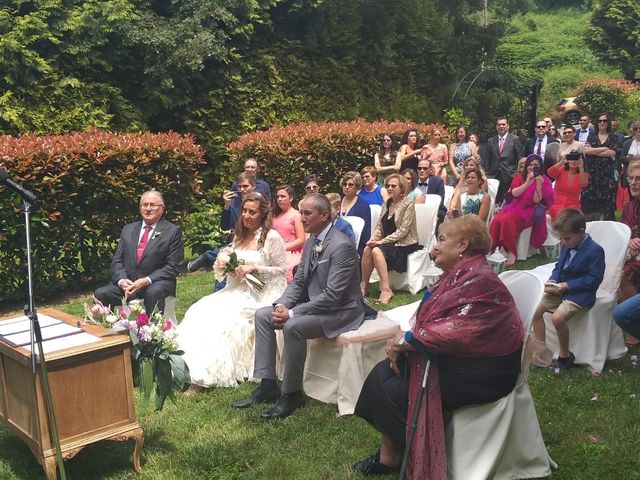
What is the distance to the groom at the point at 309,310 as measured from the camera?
495 centimetres

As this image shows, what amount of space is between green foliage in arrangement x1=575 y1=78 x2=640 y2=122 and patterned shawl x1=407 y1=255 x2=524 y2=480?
73.9 feet

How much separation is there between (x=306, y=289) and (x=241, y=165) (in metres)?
6.28

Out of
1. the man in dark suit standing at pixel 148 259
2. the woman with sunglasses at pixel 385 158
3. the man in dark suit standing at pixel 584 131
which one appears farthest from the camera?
the woman with sunglasses at pixel 385 158

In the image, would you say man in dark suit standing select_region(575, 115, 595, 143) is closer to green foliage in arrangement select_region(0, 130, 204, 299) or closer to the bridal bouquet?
green foliage in arrangement select_region(0, 130, 204, 299)

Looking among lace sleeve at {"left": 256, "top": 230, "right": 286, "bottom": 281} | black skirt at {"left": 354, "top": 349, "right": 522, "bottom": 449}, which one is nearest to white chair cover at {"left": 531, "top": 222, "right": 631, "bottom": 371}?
black skirt at {"left": 354, "top": 349, "right": 522, "bottom": 449}

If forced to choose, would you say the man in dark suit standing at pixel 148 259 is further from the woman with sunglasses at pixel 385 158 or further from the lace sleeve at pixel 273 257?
the woman with sunglasses at pixel 385 158

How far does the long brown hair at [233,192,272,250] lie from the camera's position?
6.01 m

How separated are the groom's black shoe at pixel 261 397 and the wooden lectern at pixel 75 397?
45.1 inches

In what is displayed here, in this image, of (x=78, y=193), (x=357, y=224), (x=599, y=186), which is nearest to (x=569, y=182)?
(x=599, y=186)

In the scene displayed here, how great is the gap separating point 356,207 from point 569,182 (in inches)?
116

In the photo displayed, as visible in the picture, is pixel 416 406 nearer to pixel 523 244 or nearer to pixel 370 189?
pixel 370 189

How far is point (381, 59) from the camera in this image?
1756 centimetres

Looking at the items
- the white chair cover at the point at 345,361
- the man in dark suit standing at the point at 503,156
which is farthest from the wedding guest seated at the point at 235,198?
the man in dark suit standing at the point at 503,156

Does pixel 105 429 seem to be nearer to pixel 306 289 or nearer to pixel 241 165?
pixel 306 289
